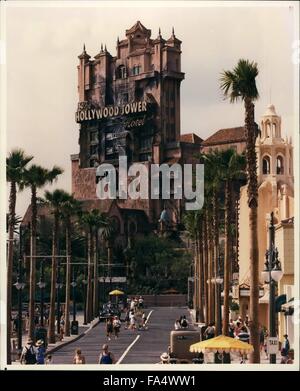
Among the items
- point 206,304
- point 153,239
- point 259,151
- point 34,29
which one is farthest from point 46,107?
point 153,239

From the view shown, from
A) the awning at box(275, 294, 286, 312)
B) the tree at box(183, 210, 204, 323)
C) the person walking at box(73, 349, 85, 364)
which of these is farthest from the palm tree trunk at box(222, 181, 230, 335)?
the person walking at box(73, 349, 85, 364)

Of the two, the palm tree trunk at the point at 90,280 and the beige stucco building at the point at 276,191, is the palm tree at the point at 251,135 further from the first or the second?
the palm tree trunk at the point at 90,280

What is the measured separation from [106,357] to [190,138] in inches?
263

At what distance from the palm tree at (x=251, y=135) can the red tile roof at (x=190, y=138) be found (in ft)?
4.00

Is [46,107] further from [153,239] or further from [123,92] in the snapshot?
[153,239]

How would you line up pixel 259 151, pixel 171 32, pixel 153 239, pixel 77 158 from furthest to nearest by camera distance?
1. pixel 153 239
2. pixel 259 151
3. pixel 77 158
4. pixel 171 32

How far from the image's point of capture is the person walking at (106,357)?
→ 85.5 feet

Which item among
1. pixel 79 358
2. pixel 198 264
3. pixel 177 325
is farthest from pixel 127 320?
pixel 198 264

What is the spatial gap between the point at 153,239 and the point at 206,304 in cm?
641

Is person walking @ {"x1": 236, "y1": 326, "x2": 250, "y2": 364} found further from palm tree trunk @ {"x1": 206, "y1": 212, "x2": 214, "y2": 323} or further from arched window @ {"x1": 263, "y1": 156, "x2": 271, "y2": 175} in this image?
palm tree trunk @ {"x1": 206, "y1": 212, "x2": 214, "y2": 323}

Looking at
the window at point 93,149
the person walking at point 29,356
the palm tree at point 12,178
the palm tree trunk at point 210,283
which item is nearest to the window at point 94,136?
the window at point 93,149

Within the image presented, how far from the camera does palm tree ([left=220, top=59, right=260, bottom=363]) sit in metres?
28.1

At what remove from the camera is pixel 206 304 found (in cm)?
4831
